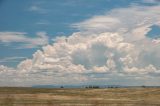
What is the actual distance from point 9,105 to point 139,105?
1954 cm

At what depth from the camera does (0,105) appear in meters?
48.4

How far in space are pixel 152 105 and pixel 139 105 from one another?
2.12 meters

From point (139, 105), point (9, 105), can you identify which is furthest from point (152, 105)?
point (9, 105)

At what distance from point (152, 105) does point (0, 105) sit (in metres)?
22.9

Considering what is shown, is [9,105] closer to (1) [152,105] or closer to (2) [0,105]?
(2) [0,105]

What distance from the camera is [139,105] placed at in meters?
56.7

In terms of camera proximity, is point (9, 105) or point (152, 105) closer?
point (9, 105)

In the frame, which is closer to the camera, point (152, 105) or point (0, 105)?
point (0, 105)

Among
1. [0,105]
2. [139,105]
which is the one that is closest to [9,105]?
[0,105]

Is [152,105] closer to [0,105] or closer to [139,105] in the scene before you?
[139,105]

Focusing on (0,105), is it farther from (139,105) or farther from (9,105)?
(139,105)

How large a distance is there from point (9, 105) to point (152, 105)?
71.0 feet

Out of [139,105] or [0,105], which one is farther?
[139,105]
